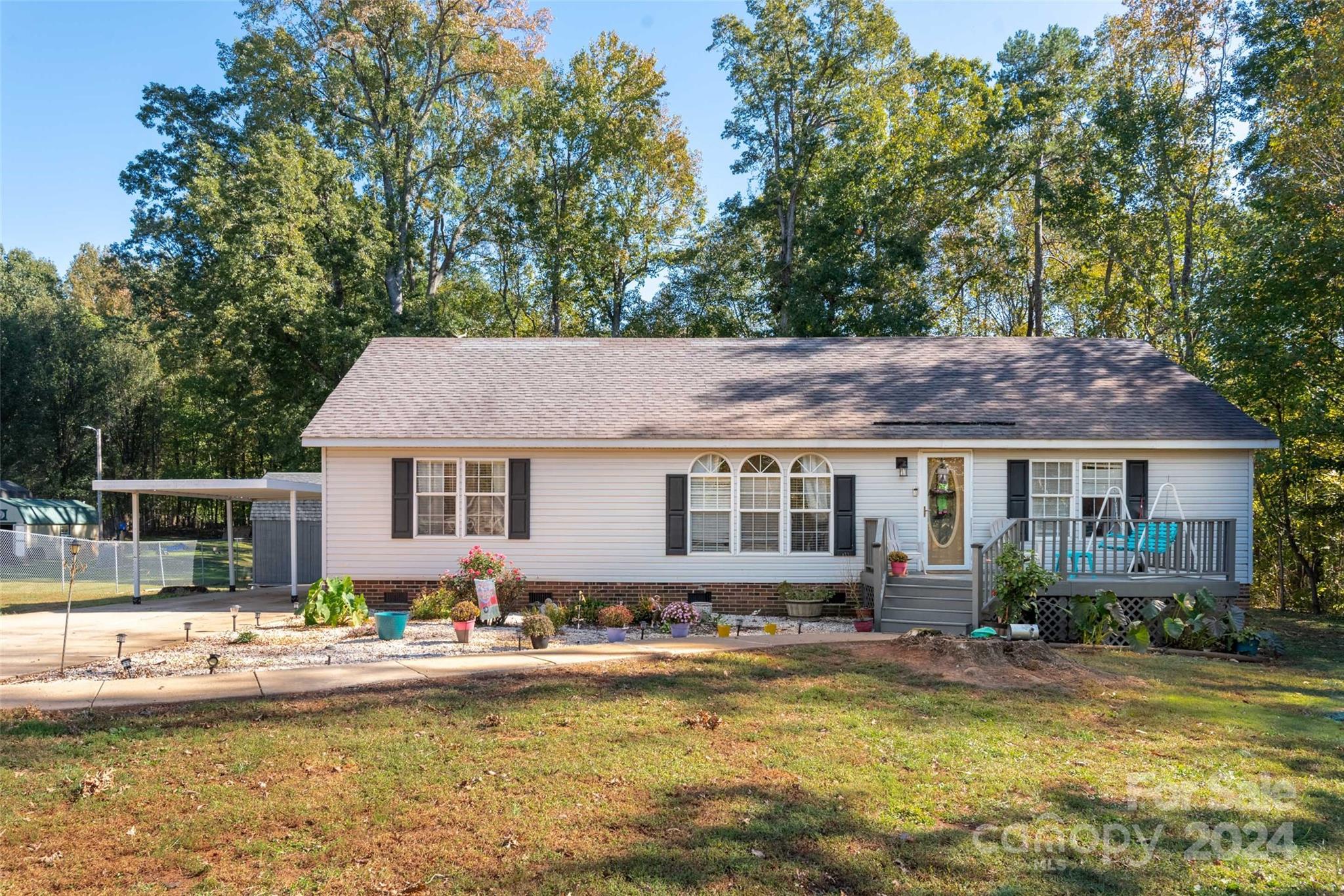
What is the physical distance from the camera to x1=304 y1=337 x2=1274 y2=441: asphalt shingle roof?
1397cm

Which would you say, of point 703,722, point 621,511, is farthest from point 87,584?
point 703,722

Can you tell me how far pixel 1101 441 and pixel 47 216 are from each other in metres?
22.5

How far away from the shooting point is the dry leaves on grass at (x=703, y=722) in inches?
264

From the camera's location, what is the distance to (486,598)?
12.3 m

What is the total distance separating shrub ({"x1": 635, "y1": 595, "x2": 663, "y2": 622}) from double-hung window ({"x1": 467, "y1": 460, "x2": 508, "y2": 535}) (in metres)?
3.33

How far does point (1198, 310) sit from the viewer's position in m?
18.6

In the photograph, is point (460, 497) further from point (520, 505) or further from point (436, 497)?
point (520, 505)

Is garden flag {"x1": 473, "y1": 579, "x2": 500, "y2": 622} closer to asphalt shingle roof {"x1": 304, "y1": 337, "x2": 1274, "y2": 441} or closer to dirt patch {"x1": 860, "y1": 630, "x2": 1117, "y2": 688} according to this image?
asphalt shingle roof {"x1": 304, "y1": 337, "x2": 1274, "y2": 441}

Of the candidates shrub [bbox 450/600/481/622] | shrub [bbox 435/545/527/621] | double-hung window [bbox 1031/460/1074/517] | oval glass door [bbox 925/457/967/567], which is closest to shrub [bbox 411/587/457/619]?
shrub [bbox 435/545/527/621]

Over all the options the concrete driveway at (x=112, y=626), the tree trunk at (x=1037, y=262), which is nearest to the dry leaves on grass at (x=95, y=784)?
the concrete driveway at (x=112, y=626)

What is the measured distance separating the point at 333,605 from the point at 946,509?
10176mm

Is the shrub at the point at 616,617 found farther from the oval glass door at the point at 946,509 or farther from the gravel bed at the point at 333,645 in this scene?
the oval glass door at the point at 946,509

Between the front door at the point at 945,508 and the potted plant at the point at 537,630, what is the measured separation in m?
6.93

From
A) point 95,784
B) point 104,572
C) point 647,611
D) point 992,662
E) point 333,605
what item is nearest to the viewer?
point 95,784
